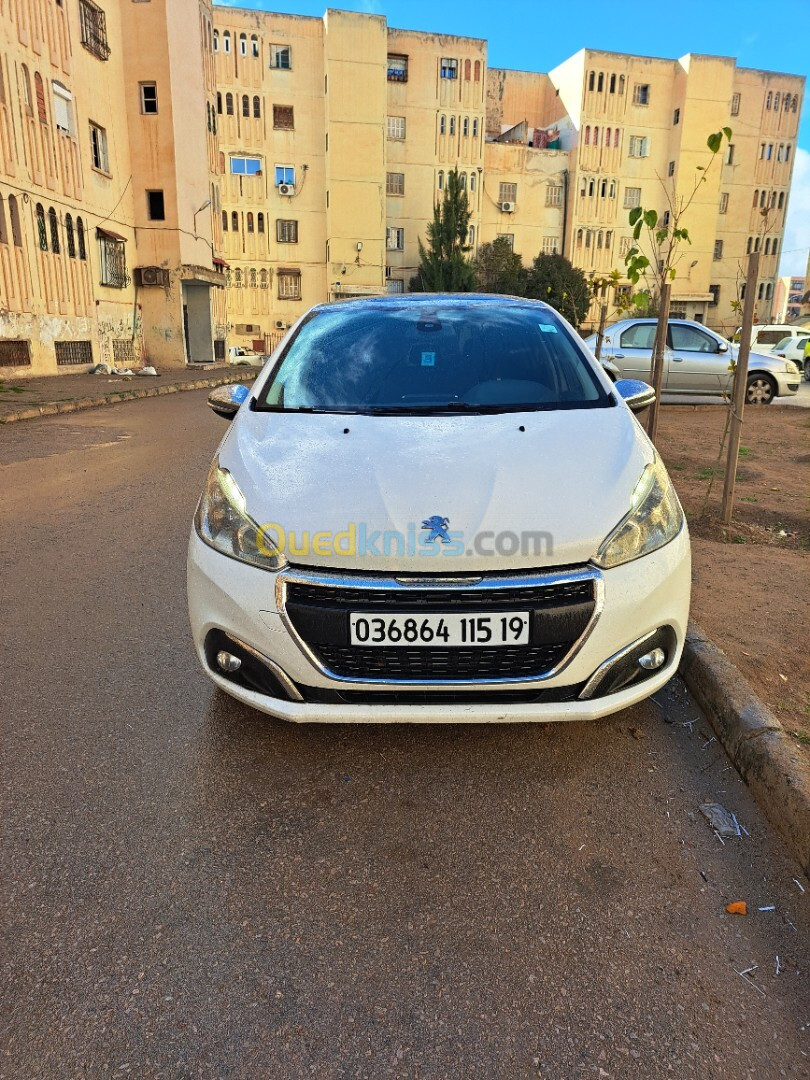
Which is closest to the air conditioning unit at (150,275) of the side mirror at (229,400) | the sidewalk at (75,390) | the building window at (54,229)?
the sidewalk at (75,390)

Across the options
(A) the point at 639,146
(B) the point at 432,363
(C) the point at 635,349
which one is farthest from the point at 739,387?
(A) the point at 639,146

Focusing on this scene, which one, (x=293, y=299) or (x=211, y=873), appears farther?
(x=293, y=299)

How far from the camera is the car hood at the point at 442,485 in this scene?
7.08 ft

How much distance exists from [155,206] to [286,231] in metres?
20.5

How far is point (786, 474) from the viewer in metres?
7.62

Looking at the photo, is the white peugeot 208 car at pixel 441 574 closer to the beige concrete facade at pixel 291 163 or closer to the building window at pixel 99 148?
the beige concrete facade at pixel 291 163

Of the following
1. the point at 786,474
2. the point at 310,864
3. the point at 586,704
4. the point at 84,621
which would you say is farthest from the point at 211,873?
the point at 786,474

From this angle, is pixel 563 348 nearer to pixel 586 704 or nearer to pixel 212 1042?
pixel 586 704

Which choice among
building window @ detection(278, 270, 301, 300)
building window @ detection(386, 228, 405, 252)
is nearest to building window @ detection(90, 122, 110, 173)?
building window @ detection(278, 270, 301, 300)

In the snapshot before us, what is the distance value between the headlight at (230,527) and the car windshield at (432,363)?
64 centimetres

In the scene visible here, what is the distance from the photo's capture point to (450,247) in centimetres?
4616

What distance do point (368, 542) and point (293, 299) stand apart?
160 ft

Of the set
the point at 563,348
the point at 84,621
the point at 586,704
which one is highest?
the point at 563,348

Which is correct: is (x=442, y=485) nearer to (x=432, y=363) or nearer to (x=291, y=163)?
(x=432, y=363)
